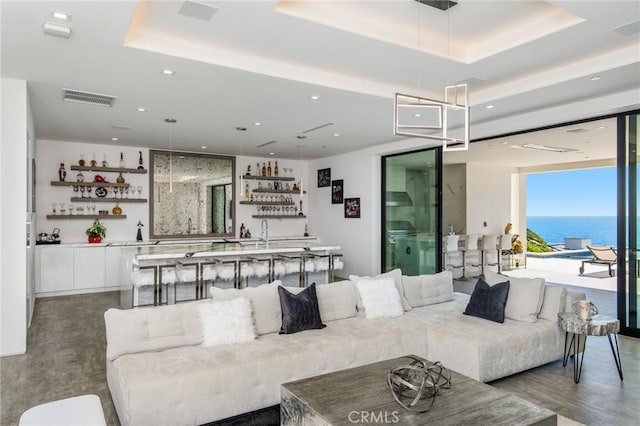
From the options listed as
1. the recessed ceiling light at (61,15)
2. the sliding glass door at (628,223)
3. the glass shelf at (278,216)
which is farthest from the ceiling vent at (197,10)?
the glass shelf at (278,216)

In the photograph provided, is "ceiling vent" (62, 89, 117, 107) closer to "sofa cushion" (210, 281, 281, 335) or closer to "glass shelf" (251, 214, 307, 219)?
"sofa cushion" (210, 281, 281, 335)

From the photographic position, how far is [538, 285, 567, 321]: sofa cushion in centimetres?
411

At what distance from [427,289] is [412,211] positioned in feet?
10.8

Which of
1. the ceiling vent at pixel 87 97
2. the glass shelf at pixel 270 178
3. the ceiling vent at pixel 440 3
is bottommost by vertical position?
the glass shelf at pixel 270 178

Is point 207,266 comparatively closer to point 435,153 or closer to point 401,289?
point 401,289

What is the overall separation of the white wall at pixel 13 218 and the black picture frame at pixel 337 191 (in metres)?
6.22

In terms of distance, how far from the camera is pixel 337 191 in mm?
9609

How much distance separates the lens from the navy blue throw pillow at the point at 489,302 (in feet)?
13.6

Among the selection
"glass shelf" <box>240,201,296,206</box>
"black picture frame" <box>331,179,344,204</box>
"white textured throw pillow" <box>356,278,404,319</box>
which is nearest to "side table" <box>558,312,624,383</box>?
"white textured throw pillow" <box>356,278,404,319</box>

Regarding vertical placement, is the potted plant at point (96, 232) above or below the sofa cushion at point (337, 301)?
above

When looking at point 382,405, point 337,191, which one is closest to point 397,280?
point 382,405

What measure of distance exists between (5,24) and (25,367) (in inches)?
118

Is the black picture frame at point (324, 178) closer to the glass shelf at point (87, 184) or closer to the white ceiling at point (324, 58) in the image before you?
the white ceiling at point (324, 58)

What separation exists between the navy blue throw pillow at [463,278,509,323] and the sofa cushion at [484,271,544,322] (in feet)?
0.27
